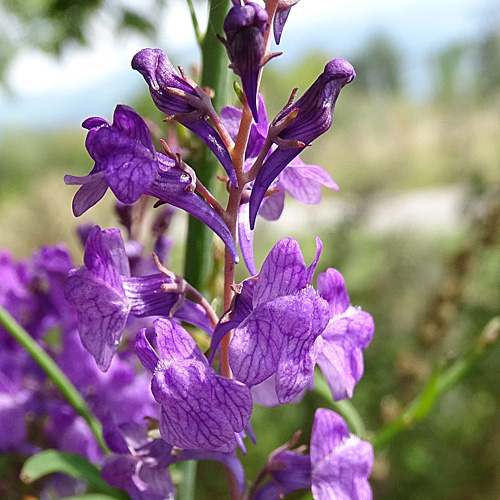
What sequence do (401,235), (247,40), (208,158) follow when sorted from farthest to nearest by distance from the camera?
1. (401,235)
2. (208,158)
3. (247,40)

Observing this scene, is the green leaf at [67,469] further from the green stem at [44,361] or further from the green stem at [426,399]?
the green stem at [426,399]

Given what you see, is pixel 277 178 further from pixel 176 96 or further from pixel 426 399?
pixel 426 399

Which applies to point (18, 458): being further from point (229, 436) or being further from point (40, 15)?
point (40, 15)

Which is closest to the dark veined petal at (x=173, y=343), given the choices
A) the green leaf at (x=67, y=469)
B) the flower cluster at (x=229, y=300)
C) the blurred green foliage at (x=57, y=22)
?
the flower cluster at (x=229, y=300)

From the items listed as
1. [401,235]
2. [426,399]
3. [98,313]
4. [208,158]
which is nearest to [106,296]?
[98,313]

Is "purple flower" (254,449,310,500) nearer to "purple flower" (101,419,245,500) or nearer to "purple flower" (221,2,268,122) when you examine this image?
"purple flower" (101,419,245,500)

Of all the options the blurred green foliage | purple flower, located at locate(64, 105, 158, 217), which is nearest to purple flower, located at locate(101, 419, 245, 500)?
purple flower, located at locate(64, 105, 158, 217)

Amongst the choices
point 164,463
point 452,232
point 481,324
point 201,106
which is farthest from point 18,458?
point 452,232
